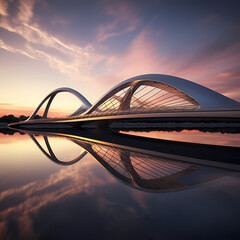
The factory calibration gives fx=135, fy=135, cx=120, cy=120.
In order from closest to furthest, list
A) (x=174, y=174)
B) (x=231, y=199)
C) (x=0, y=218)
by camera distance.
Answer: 1. (x=0, y=218)
2. (x=231, y=199)
3. (x=174, y=174)

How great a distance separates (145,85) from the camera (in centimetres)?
1616

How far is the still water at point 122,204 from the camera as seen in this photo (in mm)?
1732

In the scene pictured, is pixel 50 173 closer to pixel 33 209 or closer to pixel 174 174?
pixel 33 209

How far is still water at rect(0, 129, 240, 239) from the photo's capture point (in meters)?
1.73

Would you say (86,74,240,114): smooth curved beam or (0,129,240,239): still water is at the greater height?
(86,74,240,114): smooth curved beam

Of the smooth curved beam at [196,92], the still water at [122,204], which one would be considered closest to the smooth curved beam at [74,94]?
the smooth curved beam at [196,92]

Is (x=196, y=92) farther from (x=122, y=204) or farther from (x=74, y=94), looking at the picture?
(x=74, y=94)

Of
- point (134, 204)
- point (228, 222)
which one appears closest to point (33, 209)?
point (134, 204)

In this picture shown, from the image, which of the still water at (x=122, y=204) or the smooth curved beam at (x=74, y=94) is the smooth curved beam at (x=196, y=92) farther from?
the smooth curved beam at (x=74, y=94)

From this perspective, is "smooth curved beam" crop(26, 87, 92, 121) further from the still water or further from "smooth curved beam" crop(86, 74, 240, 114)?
the still water

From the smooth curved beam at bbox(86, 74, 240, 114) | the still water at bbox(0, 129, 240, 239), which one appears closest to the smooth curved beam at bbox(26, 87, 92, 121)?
the smooth curved beam at bbox(86, 74, 240, 114)

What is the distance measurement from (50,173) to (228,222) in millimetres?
4155

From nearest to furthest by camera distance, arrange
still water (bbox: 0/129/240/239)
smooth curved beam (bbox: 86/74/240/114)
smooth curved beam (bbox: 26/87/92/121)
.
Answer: still water (bbox: 0/129/240/239), smooth curved beam (bbox: 86/74/240/114), smooth curved beam (bbox: 26/87/92/121)

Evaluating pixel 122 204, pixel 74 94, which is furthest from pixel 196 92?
pixel 74 94
